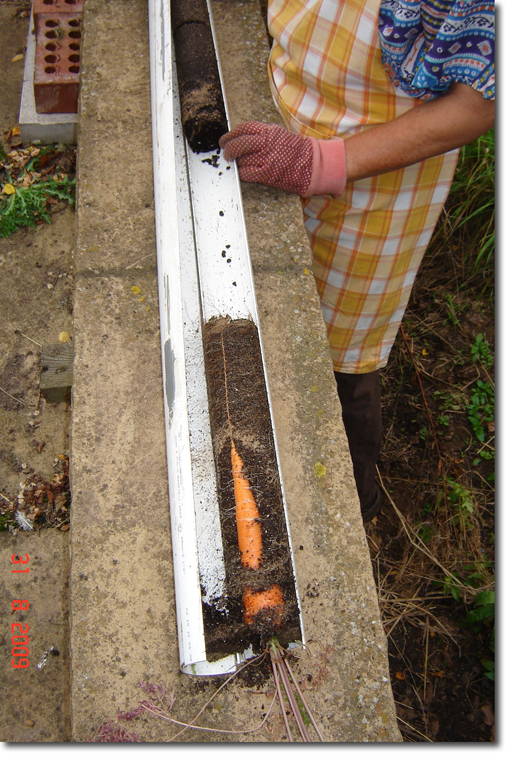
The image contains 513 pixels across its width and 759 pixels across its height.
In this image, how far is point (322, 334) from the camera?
165 centimetres

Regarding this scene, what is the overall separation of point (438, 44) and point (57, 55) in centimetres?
198

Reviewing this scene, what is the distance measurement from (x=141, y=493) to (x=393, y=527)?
5.79 feet

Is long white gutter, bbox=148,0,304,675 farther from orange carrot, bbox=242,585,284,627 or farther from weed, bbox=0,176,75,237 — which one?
weed, bbox=0,176,75,237

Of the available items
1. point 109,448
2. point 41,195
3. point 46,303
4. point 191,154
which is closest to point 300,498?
point 109,448

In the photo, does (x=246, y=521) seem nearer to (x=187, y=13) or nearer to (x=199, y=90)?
(x=199, y=90)

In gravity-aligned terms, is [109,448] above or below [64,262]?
above

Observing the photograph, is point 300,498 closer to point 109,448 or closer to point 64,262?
point 109,448

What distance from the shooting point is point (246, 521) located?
1250 millimetres

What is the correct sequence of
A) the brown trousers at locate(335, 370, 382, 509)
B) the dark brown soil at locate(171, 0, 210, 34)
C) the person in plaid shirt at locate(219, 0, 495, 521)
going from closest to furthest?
1. the person in plaid shirt at locate(219, 0, 495, 521)
2. the dark brown soil at locate(171, 0, 210, 34)
3. the brown trousers at locate(335, 370, 382, 509)

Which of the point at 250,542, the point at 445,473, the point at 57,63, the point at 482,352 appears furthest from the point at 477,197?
the point at 250,542

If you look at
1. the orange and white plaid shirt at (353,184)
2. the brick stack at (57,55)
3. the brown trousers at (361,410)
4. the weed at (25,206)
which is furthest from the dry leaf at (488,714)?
the brick stack at (57,55)

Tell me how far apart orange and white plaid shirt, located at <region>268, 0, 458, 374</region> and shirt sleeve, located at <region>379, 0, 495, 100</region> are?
111 mm

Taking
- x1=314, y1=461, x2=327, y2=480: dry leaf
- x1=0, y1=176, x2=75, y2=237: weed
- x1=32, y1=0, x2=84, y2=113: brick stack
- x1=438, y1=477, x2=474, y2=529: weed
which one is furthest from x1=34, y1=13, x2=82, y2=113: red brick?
x1=438, y1=477, x2=474, y2=529: weed

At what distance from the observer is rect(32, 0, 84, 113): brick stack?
251 centimetres
